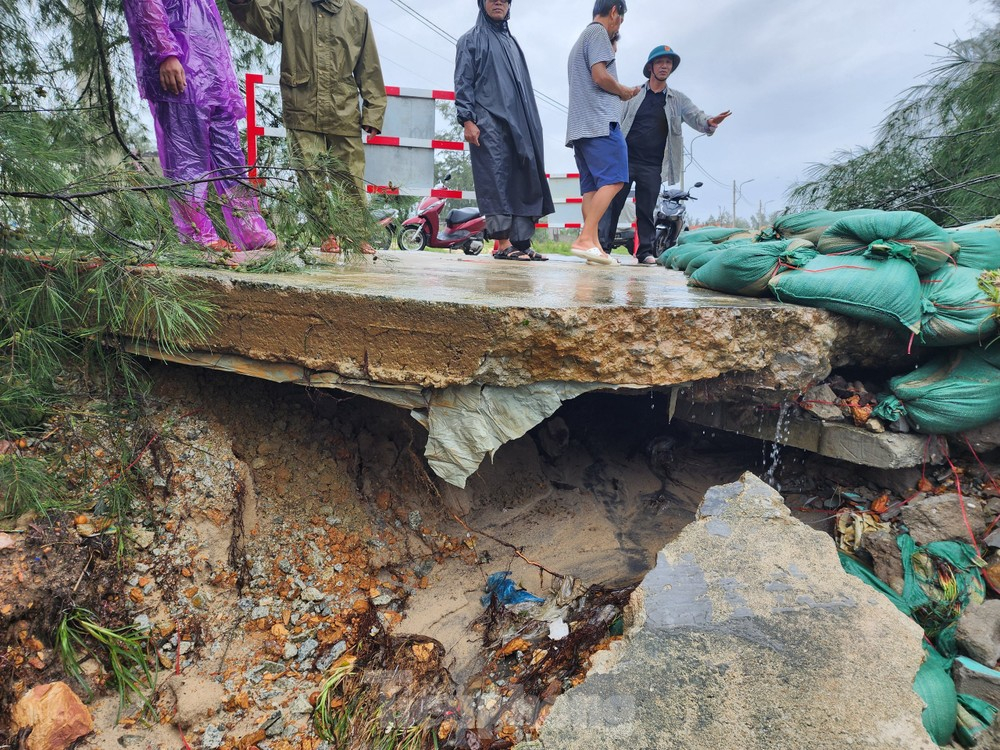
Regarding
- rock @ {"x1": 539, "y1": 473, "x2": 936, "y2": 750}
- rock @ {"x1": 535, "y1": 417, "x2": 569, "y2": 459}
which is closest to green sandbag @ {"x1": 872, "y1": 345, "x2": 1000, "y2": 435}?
rock @ {"x1": 539, "y1": 473, "x2": 936, "y2": 750}

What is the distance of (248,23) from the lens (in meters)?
2.93

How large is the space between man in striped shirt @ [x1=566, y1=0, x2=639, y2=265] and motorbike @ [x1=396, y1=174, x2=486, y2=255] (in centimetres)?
372

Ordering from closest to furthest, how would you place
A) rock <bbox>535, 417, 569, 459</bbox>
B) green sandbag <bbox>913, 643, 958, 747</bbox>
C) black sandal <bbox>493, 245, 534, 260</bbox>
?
1. green sandbag <bbox>913, 643, 958, 747</bbox>
2. rock <bbox>535, 417, 569, 459</bbox>
3. black sandal <bbox>493, 245, 534, 260</bbox>

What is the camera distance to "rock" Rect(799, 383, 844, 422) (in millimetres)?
2248

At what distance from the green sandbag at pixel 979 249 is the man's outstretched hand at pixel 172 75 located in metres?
3.25

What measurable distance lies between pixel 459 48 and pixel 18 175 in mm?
2543

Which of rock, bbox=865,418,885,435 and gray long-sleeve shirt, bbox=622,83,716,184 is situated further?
gray long-sleeve shirt, bbox=622,83,716,184

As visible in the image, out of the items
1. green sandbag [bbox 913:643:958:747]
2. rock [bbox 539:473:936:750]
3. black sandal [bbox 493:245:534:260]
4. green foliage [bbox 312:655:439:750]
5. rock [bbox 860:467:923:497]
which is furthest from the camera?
black sandal [bbox 493:245:534:260]

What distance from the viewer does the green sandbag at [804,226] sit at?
8.72ft

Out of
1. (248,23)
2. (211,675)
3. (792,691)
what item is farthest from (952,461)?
(248,23)

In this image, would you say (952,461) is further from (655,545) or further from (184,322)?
(184,322)

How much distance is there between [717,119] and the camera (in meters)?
4.19

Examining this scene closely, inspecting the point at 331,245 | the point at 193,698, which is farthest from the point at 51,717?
the point at 331,245

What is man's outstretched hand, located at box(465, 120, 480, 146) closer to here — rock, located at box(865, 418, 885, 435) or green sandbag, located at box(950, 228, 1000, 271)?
green sandbag, located at box(950, 228, 1000, 271)
